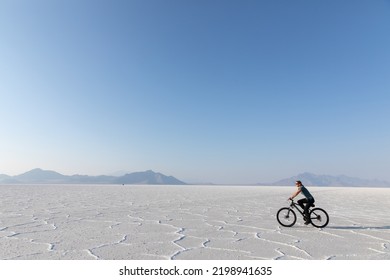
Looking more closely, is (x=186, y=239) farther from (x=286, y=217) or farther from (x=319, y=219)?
(x=319, y=219)

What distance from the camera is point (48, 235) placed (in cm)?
641

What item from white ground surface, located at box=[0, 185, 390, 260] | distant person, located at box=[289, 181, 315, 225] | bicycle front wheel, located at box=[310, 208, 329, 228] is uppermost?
distant person, located at box=[289, 181, 315, 225]

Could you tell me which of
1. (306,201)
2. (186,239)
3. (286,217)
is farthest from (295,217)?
(186,239)

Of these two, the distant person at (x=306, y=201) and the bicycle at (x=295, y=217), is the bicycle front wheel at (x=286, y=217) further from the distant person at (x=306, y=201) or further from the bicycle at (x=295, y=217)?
the distant person at (x=306, y=201)

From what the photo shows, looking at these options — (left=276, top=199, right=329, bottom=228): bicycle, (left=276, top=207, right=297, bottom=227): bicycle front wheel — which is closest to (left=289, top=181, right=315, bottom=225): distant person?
(left=276, top=199, right=329, bottom=228): bicycle

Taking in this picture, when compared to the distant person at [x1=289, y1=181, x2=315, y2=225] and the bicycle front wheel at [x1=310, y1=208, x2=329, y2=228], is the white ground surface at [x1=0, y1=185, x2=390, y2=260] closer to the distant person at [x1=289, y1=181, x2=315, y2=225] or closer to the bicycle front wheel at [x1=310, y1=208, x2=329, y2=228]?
the bicycle front wheel at [x1=310, y1=208, x2=329, y2=228]

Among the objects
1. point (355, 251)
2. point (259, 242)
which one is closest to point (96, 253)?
point (259, 242)

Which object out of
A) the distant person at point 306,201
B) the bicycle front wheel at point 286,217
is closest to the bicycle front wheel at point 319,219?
the distant person at point 306,201

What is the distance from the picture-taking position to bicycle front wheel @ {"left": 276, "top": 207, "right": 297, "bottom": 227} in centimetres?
776

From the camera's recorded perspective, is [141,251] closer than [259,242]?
Yes

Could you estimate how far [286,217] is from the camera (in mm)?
7812
